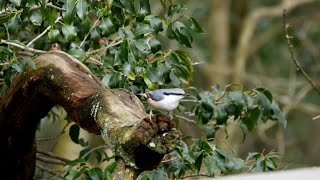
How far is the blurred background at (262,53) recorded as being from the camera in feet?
23.8

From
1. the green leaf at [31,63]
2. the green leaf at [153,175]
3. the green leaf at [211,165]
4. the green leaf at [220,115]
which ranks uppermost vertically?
Answer: the green leaf at [31,63]

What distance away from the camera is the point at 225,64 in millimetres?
7875

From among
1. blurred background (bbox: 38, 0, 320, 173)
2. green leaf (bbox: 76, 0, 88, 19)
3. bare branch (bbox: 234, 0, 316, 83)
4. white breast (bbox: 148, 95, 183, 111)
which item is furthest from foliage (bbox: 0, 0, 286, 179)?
bare branch (bbox: 234, 0, 316, 83)

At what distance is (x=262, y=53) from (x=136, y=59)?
5634 mm

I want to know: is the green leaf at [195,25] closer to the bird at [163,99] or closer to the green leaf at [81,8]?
the green leaf at [81,8]

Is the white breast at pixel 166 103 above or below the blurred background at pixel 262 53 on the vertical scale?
above

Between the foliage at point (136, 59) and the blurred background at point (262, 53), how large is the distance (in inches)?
135

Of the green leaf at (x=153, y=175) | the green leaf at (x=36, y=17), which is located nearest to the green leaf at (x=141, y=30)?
the green leaf at (x=36, y=17)

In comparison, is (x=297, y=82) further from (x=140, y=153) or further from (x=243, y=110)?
(x=140, y=153)

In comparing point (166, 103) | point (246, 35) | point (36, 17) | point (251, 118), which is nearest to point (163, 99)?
point (166, 103)

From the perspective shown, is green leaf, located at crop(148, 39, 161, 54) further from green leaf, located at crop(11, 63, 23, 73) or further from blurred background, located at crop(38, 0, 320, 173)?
blurred background, located at crop(38, 0, 320, 173)

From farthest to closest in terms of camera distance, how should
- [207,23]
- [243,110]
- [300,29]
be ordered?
[207,23] → [300,29] → [243,110]

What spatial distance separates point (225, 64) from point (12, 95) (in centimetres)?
507

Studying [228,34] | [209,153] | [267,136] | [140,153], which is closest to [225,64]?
[228,34]
